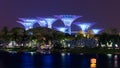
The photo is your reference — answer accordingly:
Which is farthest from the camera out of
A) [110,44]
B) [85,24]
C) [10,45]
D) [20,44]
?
[85,24]

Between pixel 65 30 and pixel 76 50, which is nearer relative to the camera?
pixel 76 50

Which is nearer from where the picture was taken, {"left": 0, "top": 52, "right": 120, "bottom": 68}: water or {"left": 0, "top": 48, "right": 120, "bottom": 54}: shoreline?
{"left": 0, "top": 52, "right": 120, "bottom": 68}: water

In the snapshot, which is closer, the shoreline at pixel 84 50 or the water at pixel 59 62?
the water at pixel 59 62

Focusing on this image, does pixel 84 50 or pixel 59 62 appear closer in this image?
pixel 59 62

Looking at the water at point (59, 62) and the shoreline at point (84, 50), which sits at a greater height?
the shoreline at point (84, 50)

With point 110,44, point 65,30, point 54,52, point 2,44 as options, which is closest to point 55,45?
point 54,52

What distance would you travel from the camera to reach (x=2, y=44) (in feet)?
586

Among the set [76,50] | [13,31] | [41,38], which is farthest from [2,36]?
[76,50]

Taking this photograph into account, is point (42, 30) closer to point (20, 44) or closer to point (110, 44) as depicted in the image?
point (20, 44)

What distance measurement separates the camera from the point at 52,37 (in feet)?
535

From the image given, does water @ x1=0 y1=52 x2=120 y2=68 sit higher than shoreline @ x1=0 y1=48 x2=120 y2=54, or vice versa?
shoreline @ x1=0 y1=48 x2=120 y2=54

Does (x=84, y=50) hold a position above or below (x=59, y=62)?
above

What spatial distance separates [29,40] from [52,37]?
801 cm

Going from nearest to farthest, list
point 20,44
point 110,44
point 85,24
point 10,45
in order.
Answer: point 110,44, point 20,44, point 10,45, point 85,24
